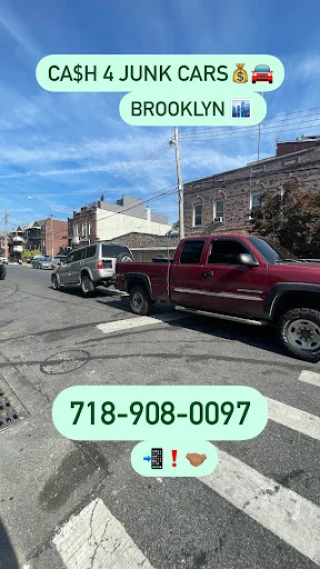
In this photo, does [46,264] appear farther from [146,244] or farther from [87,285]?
[87,285]

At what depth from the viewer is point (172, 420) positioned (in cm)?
262

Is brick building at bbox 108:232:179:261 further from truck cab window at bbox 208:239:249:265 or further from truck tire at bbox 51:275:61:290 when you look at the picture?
truck cab window at bbox 208:239:249:265

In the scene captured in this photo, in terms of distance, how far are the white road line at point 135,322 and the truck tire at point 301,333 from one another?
8.88ft

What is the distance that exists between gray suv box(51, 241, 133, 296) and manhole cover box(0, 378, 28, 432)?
6.02 meters

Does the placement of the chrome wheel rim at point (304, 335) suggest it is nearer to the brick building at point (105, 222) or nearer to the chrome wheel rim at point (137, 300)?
the chrome wheel rim at point (137, 300)

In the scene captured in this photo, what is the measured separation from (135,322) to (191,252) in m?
2.06

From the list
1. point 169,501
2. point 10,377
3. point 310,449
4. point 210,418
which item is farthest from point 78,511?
point 10,377

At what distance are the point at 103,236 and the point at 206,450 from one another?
131ft

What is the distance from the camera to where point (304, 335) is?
13.2ft

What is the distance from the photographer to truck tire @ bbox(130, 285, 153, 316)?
6.64 m

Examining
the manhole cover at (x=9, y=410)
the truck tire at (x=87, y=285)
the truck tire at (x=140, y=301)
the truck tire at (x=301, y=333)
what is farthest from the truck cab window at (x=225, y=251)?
the truck tire at (x=87, y=285)

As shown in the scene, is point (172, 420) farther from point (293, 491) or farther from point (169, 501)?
point (293, 491)

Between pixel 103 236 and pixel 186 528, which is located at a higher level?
pixel 103 236

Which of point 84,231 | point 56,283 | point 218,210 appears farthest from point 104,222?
point 56,283
